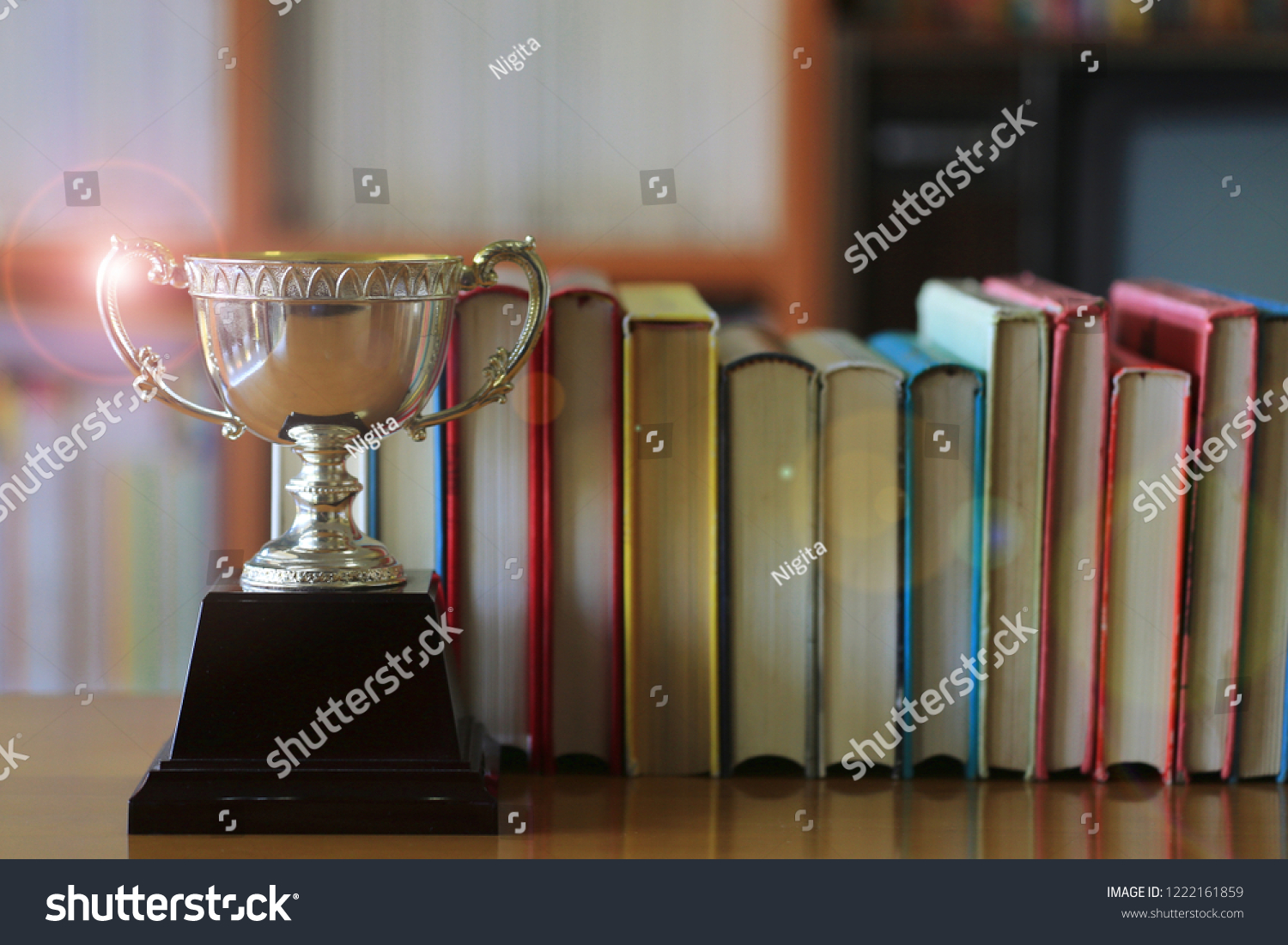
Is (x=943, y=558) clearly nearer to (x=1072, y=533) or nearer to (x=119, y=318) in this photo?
(x=1072, y=533)

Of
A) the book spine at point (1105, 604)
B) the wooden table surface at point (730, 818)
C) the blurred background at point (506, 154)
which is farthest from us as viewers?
the blurred background at point (506, 154)

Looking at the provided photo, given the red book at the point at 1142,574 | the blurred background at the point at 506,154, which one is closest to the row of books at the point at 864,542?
the red book at the point at 1142,574

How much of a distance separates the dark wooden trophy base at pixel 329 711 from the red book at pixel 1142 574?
1.32 ft

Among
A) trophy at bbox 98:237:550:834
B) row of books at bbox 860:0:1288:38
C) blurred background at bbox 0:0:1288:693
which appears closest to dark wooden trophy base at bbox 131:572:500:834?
trophy at bbox 98:237:550:834

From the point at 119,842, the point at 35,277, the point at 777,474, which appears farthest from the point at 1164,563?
the point at 35,277

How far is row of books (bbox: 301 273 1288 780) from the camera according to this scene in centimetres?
82

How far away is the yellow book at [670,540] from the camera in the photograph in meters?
0.83

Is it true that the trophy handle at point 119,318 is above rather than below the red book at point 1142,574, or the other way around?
above

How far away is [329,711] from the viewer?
0.75 metres

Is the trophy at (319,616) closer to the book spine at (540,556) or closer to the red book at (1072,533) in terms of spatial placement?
the book spine at (540,556)

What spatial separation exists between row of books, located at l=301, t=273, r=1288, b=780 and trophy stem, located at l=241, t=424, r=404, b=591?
0.07 meters

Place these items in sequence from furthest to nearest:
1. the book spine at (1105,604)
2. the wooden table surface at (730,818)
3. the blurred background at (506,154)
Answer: the blurred background at (506,154), the book spine at (1105,604), the wooden table surface at (730,818)
